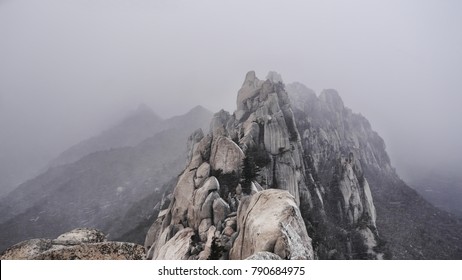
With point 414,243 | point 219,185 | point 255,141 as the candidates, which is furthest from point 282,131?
point 414,243

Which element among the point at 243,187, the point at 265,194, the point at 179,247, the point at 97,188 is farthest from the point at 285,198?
the point at 97,188

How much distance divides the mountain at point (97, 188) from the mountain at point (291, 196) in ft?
137

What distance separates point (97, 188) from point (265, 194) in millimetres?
121314

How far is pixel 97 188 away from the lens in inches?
4914

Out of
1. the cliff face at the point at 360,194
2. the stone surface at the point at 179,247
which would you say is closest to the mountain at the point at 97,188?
the cliff face at the point at 360,194

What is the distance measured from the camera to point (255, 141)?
44.1 meters

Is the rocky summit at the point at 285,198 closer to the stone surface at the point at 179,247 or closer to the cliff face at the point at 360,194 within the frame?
the stone surface at the point at 179,247

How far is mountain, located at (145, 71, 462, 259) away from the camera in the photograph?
14977 millimetres

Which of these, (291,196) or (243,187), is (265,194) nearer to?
(291,196)

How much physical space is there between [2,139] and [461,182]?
84581 millimetres

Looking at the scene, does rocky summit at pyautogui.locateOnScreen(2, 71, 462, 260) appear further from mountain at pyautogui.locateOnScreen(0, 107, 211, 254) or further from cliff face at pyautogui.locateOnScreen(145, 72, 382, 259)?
mountain at pyautogui.locateOnScreen(0, 107, 211, 254)

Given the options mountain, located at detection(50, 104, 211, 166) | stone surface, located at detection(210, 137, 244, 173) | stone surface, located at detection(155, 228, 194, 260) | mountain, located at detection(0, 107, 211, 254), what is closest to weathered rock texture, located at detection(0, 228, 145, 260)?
stone surface, located at detection(155, 228, 194, 260)
